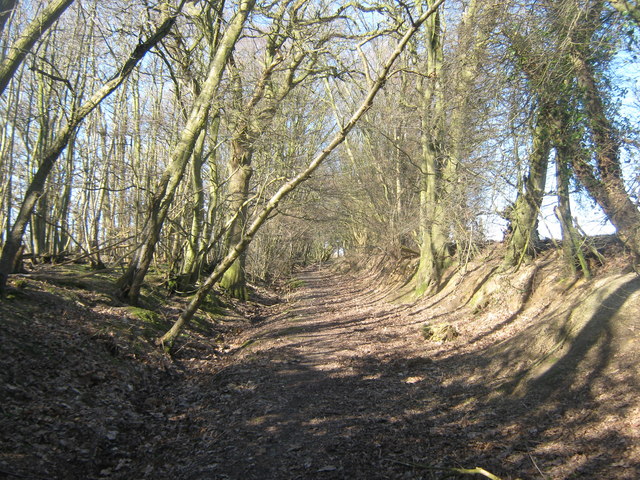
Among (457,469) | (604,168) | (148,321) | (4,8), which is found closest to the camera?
(457,469)

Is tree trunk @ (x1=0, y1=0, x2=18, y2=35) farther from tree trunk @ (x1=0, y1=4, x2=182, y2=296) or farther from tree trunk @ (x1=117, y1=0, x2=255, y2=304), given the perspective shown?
tree trunk @ (x1=117, y1=0, x2=255, y2=304)

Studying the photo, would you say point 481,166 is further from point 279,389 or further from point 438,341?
point 279,389

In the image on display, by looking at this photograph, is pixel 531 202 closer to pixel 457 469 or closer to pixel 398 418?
pixel 398 418

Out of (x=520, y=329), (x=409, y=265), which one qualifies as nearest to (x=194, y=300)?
(x=520, y=329)

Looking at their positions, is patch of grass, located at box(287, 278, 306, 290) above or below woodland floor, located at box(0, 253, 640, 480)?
above

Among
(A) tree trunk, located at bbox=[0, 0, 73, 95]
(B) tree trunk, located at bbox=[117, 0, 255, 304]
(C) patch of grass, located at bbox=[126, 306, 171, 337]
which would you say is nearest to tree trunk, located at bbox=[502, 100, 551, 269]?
(B) tree trunk, located at bbox=[117, 0, 255, 304]

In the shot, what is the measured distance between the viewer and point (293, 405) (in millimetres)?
6469

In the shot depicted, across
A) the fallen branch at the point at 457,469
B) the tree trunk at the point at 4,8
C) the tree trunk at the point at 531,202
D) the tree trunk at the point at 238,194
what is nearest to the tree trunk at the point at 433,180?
the tree trunk at the point at 531,202

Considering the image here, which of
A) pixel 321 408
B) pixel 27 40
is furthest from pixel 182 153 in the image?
pixel 321 408

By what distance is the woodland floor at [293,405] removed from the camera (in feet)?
15.1

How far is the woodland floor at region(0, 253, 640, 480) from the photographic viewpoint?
460 cm

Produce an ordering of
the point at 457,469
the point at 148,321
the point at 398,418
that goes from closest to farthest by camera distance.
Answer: the point at 457,469 → the point at 398,418 → the point at 148,321

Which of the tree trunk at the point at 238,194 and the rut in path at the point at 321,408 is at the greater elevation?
the tree trunk at the point at 238,194

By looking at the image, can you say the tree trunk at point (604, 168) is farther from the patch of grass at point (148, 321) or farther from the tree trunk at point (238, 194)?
the tree trunk at point (238, 194)
